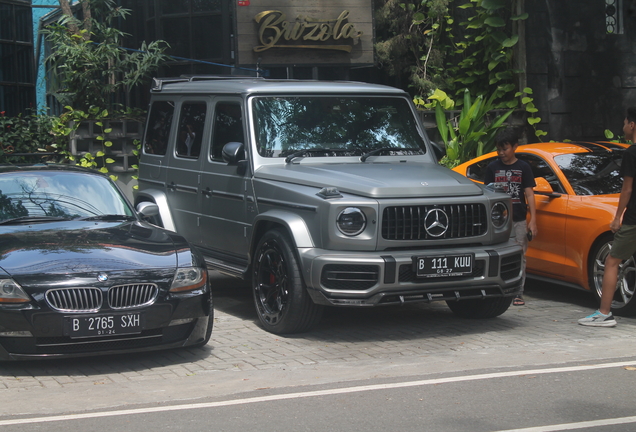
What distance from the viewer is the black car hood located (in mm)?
6102

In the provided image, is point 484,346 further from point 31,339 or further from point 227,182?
point 31,339

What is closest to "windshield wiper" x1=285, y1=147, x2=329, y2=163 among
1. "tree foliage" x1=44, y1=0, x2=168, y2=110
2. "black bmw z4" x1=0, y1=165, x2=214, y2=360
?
"black bmw z4" x1=0, y1=165, x2=214, y2=360

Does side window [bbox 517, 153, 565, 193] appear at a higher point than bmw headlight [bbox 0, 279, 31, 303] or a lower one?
higher

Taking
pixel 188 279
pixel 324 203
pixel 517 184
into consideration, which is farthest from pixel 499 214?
pixel 188 279

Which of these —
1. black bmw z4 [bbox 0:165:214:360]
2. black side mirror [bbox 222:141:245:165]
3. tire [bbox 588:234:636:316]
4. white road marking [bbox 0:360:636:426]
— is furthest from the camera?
tire [bbox 588:234:636:316]

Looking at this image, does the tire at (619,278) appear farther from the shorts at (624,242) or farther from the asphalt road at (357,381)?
the shorts at (624,242)

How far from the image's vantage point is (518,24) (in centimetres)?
1509

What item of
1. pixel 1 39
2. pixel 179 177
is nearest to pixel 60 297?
pixel 179 177

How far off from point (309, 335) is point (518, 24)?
946 centimetres

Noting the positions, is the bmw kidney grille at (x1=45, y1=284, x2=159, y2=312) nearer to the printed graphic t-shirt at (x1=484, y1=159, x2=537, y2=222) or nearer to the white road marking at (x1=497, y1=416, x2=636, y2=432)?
the white road marking at (x1=497, y1=416, x2=636, y2=432)

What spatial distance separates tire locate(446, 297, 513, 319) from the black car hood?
111 inches

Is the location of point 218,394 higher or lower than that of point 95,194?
lower

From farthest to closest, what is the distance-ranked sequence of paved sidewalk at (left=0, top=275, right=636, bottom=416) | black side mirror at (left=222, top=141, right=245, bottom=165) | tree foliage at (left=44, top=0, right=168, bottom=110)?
tree foliage at (left=44, top=0, right=168, bottom=110) → black side mirror at (left=222, top=141, right=245, bottom=165) → paved sidewalk at (left=0, top=275, right=636, bottom=416)

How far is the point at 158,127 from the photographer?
9.74m
